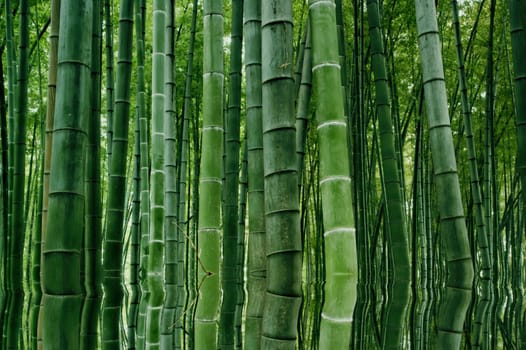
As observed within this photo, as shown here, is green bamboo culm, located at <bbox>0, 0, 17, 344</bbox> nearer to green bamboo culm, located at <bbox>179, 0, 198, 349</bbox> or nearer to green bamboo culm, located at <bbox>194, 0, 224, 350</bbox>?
green bamboo culm, located at <bbox>179, 0, 198, 349</bbox>

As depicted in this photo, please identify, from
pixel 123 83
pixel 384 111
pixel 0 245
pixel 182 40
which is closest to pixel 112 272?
pixel 123 83

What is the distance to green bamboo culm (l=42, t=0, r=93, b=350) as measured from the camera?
53.1 inches

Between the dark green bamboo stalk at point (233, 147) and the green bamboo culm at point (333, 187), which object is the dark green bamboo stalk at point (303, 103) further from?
the green bamboo culm at point (333, 187)

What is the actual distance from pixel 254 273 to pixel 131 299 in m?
2.26

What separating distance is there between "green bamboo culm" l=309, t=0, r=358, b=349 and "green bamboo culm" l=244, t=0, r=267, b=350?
1.57 ft

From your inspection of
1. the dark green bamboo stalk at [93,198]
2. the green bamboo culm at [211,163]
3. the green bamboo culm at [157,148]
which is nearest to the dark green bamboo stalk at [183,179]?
the green bamboo culm at [157,148]

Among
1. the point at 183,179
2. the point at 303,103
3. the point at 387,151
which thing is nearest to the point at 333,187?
the point at 303,103

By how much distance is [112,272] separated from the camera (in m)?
3.32

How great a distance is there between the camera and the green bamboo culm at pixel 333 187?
54.0 inches

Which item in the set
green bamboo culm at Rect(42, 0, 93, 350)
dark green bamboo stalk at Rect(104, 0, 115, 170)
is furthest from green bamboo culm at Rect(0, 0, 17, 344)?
green bamboo culm at Rect(42, 0, 93, 350)

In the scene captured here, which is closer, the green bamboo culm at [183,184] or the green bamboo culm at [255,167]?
the green bamboo culm at [255,167]

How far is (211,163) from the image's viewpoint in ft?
6.78

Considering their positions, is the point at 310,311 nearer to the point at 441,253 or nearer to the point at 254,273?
the point at 254,273

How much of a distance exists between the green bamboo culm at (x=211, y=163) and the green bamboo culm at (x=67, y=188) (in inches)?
25.8
